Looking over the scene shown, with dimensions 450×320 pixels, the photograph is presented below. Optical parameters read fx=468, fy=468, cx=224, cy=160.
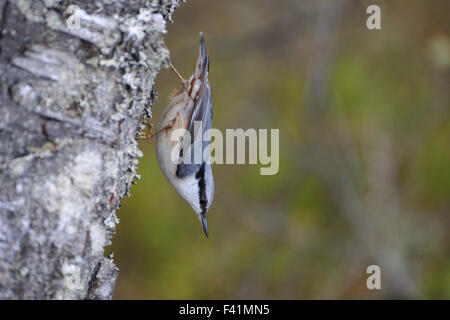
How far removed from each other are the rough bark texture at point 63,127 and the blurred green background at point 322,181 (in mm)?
2477

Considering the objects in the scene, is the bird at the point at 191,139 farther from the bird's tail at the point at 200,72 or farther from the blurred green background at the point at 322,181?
the blurred green background at the point at 322,181

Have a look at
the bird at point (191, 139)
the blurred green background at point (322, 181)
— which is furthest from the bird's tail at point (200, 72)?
the blurred green background at point (322, 181)

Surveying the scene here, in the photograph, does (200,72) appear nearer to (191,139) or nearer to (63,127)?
(191,139)

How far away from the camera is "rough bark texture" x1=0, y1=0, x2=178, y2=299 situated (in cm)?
127

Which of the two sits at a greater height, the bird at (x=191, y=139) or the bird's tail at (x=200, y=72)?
the bird's tail at (x=200, y=72)

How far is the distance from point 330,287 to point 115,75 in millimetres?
3014

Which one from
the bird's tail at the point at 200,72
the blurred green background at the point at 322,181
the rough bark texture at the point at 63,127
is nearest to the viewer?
the rough bark texture at the point at 63,127

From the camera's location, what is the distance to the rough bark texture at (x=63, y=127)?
127cm

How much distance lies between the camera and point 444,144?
3861mm

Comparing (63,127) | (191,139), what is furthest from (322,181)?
(63,127)

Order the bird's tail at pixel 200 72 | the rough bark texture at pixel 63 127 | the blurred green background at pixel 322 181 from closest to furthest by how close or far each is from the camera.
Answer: the rough bark texture at pixel 63 127, the bird's tail at pixel 200 72, the blurred green background at pixel 322 181

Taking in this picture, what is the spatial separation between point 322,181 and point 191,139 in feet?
6.56
